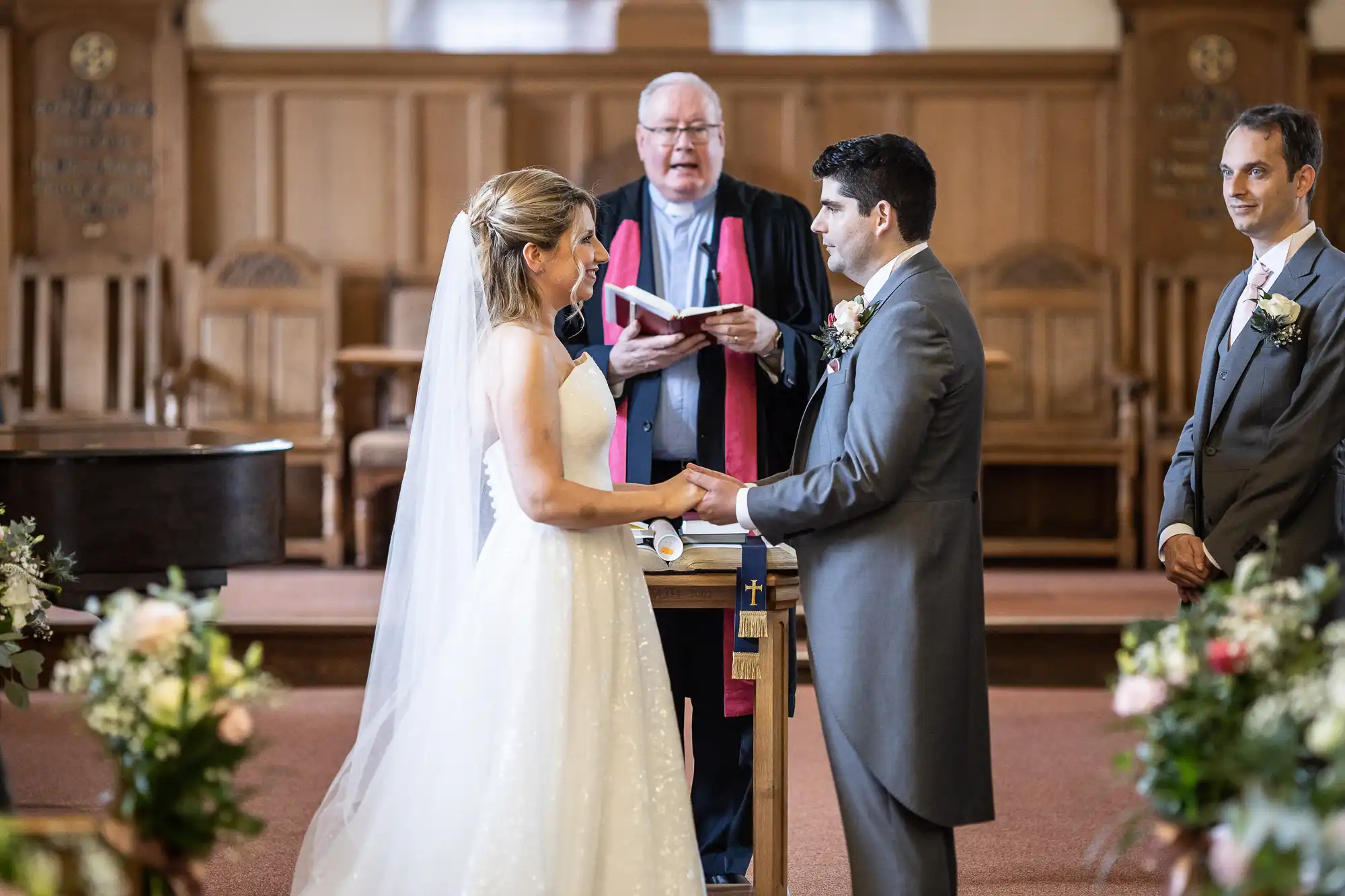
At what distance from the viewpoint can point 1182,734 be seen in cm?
189

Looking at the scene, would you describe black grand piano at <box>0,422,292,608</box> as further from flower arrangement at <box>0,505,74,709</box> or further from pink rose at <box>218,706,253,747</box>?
pink rose at <box>218,706,253,747</box>

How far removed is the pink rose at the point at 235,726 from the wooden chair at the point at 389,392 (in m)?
4.54

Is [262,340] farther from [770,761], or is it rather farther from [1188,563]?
[1188,563]

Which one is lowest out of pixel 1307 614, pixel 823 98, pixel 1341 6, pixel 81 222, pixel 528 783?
pixel 528 783

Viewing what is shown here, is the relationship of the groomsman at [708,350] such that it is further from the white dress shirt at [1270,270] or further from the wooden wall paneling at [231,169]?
the wooden wall paneling at [231,169]

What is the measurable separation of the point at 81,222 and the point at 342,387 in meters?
1.69

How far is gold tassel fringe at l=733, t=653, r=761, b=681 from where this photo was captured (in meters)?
2.81

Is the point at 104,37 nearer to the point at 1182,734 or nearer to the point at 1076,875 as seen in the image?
the point at 1076,875

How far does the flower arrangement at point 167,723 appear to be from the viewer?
1.90m

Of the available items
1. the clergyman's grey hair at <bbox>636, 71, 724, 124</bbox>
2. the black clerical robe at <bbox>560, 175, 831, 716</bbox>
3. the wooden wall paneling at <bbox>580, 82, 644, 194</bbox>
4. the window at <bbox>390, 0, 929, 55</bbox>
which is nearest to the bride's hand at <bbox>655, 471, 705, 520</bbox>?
the black clerical robe at <bbox>560, 175, 831, 716</bbox>

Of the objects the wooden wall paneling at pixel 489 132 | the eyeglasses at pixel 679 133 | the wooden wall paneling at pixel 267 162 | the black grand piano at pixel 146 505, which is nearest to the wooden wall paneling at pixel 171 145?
the wooden wall paneling at pixel 267 162

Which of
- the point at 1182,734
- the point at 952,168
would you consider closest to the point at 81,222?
the point at 952,168

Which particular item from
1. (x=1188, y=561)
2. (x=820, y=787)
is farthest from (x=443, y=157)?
(x=1188, y=561)

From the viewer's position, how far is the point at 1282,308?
2854mm
